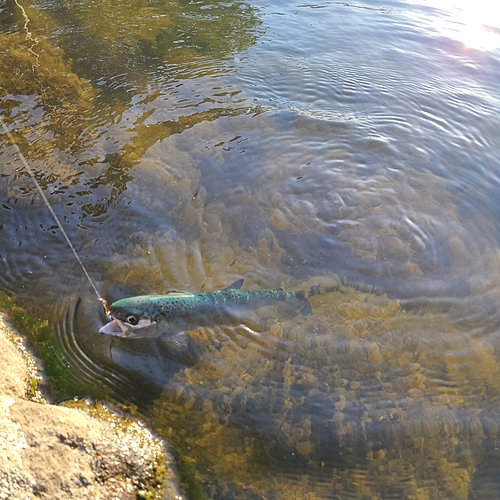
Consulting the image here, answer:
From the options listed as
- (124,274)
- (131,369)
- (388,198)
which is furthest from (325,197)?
(131,369)

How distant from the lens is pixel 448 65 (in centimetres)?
1073

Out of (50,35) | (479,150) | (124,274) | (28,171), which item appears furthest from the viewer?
(50,35)

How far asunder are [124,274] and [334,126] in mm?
5148

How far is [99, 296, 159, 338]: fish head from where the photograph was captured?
4.62 metres

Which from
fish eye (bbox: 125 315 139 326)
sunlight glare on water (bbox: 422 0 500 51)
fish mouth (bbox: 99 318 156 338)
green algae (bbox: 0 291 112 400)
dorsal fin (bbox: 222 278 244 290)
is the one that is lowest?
green algae (bbox: 0 291 112 400)

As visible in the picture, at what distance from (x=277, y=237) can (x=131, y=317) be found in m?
2.46

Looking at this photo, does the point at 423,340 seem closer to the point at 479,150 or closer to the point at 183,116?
the point at 479,150

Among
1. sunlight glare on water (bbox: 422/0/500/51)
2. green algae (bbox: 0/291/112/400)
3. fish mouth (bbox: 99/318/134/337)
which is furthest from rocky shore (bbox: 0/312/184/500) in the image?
sunlight glare on water (bbox: 422/0/500/51)

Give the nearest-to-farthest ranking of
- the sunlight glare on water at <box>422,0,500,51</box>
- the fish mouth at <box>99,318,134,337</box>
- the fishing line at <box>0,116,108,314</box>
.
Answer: the fish mouth at <box>99,318,134,337</box>
the fishing line at <box>0,116,108,314</box>
the sunlight glare on water at <box>422,0,500,51</box>

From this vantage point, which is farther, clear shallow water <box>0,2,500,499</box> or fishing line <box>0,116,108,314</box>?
fishing line <box>0,116,108,314</box>

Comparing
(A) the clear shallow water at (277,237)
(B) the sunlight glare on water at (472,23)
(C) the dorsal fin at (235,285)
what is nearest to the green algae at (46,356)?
(A) the clear shallow water at (277,237)

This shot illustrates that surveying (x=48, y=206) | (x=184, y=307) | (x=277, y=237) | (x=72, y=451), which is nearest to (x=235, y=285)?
(x=184, y=307)

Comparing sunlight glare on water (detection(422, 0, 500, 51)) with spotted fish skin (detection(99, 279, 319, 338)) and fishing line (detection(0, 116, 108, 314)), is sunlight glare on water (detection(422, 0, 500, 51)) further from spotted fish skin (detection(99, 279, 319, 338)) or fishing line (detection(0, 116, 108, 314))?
fishing line (detection(0, 116, 108, 314))

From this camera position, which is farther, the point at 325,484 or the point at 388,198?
the point at 388,198
